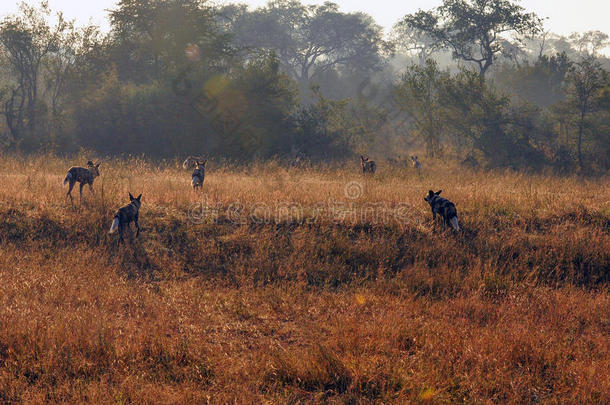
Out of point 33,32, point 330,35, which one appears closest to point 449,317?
point 33,32

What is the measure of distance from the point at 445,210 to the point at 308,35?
1866 inches

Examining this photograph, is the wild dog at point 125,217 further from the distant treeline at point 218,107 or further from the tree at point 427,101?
the tree at point 427,101

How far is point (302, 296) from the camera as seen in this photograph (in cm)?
739

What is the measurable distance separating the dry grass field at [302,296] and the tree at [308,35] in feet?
135

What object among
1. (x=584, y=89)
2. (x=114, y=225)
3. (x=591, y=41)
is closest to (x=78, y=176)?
(x=114, y=225)

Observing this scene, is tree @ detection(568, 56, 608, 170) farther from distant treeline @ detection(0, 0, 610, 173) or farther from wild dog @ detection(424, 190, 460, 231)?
wild dog @ detection(424, 190, 460, 231)

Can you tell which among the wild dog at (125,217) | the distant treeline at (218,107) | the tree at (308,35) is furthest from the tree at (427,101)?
the tree at (308,35)

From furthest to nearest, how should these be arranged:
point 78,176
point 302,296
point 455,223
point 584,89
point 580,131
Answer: point 580,131
point 584,89
point 78,176
point 455,223
point 302,296

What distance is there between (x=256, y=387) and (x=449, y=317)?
324 cm

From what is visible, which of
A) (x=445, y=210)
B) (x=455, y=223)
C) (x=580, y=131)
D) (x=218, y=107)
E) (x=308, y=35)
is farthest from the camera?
(x=308, y=35)

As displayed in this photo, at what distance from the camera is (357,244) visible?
9336 mm

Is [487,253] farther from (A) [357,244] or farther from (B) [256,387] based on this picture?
(B) [256,387]

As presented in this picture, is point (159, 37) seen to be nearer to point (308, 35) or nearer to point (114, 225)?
point (114, 225)

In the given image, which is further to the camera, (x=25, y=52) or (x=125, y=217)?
(x=25, y=52)
